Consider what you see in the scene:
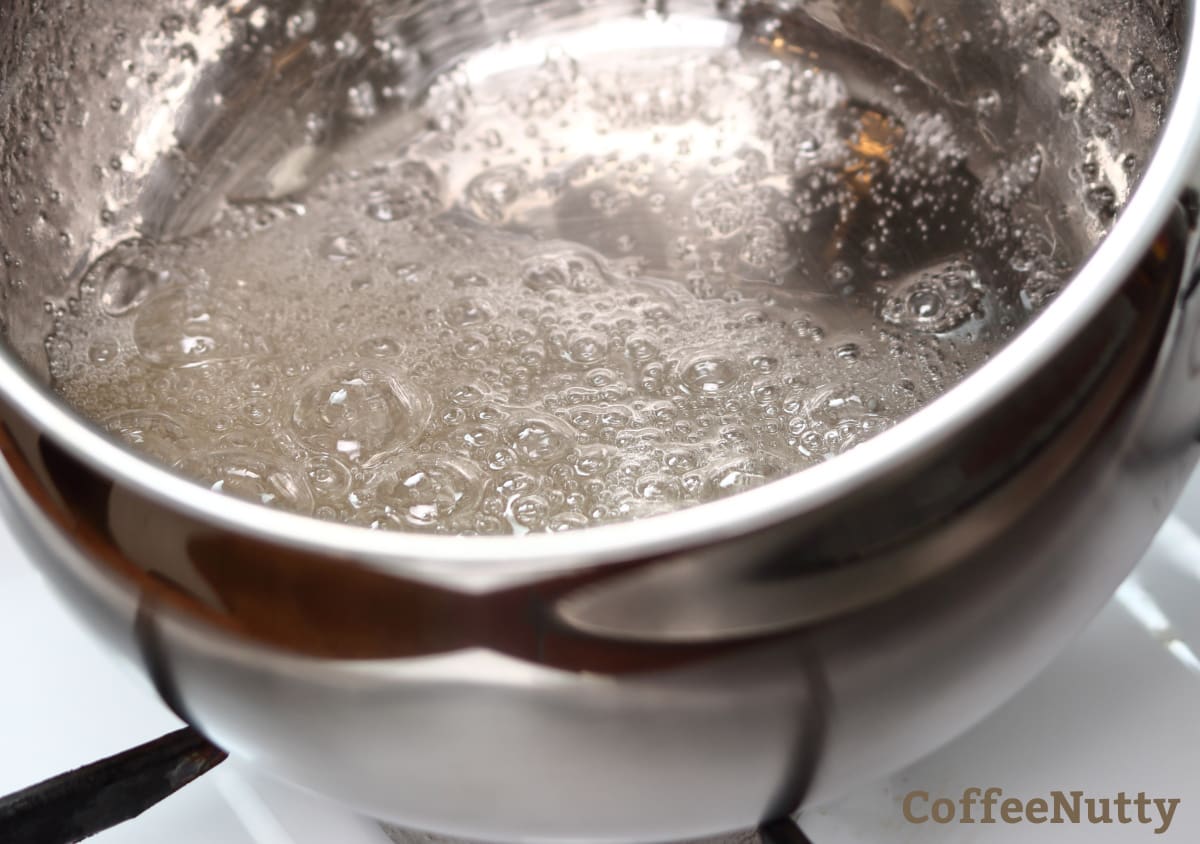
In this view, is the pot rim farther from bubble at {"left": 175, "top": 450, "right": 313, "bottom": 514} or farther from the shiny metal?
bubble at {"left": 175, "top": 450, "right": 313, "bottom": 514}

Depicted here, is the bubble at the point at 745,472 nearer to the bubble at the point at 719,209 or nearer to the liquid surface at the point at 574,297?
the liquid surface at the point at 574,297

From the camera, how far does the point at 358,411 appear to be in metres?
0.51

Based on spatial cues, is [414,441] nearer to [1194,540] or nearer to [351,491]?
[351,491]

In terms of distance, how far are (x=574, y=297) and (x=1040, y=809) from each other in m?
0.30

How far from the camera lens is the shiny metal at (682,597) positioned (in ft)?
0.83

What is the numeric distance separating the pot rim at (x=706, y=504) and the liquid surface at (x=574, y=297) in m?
0.17

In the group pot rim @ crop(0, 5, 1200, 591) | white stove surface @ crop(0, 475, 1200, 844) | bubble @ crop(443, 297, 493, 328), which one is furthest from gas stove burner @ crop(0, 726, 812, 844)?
bubble @ crop(443, 297, 493, 328)

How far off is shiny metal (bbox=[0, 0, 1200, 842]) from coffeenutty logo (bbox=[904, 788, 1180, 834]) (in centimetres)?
8

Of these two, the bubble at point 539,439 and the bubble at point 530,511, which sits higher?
the bubble at point 539,439

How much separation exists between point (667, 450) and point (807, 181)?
199 mm

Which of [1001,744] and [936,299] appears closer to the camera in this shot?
[1001,744]

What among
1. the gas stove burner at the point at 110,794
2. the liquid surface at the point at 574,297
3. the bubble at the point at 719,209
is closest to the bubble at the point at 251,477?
the liquid surface at the point at 574,297

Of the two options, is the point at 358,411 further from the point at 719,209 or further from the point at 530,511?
the point at 719,209

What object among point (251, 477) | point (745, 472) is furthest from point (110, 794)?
point (745, 472)
